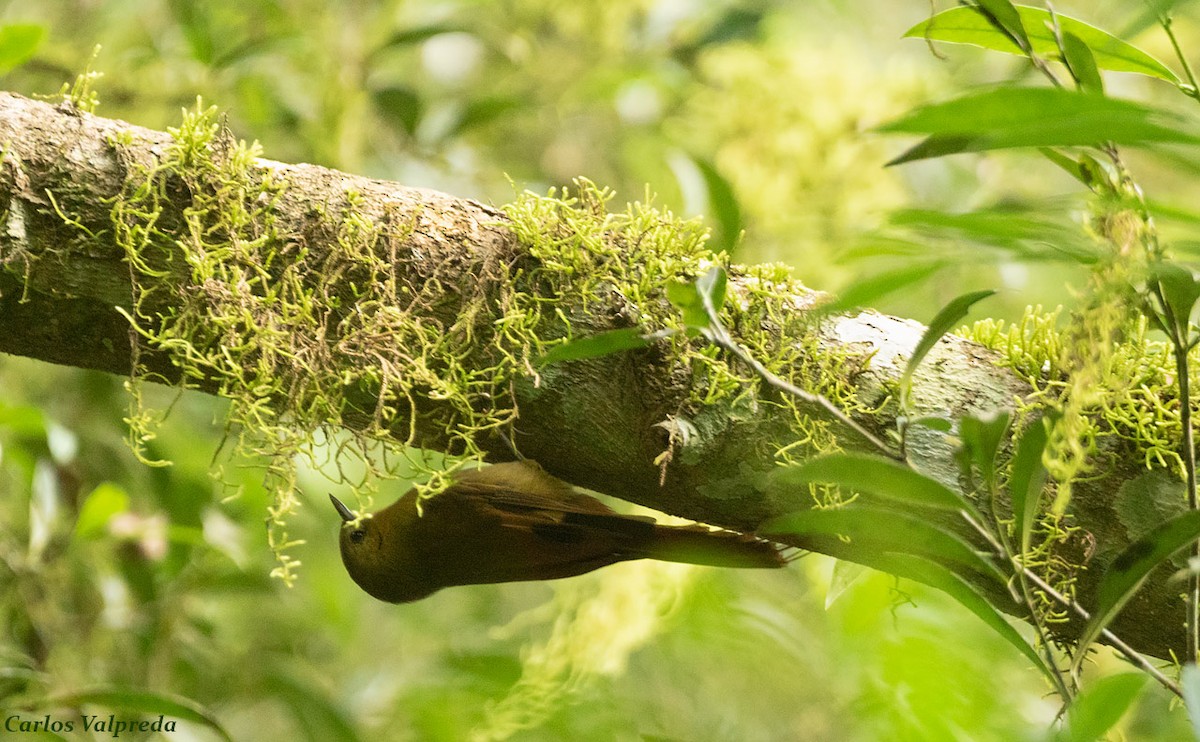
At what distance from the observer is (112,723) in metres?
2.43

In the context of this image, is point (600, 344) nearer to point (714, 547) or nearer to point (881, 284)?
point (881, 284)

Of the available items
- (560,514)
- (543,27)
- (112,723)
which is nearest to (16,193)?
(560,514)

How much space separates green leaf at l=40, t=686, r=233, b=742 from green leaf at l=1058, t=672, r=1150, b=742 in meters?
1.58

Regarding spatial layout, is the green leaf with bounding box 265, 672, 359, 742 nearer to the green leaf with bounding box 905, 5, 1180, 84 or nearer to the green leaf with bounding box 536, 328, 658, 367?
the green leaf with bounding box 536, 328, 658, 367

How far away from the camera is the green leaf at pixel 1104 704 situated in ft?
2.81

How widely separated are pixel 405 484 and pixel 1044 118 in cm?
333

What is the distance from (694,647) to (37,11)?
11.9 feet

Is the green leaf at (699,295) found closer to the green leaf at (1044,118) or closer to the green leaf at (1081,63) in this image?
the green leaf at (1044,118)

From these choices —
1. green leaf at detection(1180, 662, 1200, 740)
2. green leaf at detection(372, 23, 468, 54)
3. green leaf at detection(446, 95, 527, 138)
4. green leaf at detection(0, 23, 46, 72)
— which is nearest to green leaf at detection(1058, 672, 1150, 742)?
green leaf at detection(1180, 662, 1200, 740)

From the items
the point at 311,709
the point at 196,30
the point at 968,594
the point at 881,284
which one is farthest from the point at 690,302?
the point at 196,30

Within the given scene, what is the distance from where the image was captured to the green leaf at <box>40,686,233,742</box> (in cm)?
189

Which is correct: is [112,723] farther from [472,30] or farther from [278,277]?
[472,30]

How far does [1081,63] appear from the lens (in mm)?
1128

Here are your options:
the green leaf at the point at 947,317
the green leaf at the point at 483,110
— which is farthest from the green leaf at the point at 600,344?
the green leaf at the point at 483,110
